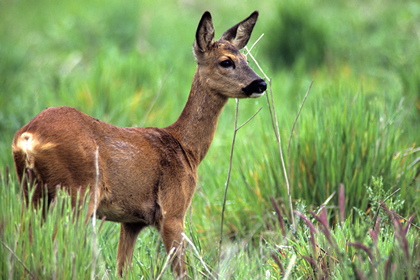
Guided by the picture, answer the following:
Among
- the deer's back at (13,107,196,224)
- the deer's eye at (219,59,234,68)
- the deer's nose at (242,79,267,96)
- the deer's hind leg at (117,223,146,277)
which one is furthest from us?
the deer's eye at (219,59,234,68)

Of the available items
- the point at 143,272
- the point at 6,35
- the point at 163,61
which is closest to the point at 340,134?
the point at 143,272

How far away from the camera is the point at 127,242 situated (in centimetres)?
417

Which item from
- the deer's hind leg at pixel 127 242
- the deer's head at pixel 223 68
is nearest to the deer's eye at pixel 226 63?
the deer's head at pixel 223 68

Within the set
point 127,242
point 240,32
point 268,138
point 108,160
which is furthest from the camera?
point 268,138

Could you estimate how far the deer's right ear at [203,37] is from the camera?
14.7 feet

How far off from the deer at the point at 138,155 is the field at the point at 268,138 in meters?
0.11

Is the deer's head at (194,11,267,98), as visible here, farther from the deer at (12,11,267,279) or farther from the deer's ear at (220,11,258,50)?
the deer's ear at (220,11,258,50)

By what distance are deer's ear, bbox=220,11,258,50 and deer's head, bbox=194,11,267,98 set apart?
166 mm

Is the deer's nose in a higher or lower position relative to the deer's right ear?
lower

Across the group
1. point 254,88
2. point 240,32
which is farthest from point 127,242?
point 240,32

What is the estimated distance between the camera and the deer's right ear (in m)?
4.47

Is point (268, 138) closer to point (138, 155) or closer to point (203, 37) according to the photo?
point (203, 37)

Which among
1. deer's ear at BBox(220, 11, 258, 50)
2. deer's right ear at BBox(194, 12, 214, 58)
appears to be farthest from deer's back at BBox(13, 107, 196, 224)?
deer's ear at BBox(220, 11, 258, 50)

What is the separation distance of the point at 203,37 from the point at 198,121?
521 mm
